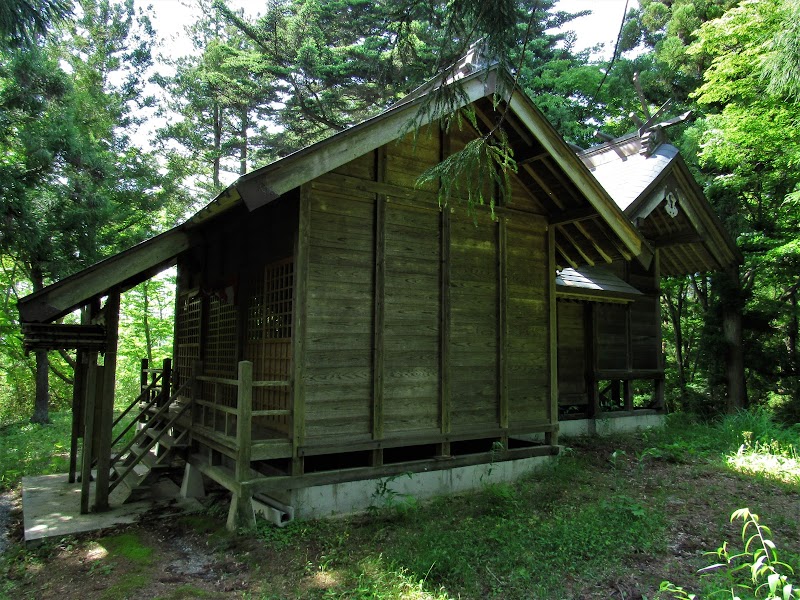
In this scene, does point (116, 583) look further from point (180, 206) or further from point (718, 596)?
point (180, 206)

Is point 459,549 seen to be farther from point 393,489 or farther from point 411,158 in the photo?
point 411,158

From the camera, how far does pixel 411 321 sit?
23.1 ft

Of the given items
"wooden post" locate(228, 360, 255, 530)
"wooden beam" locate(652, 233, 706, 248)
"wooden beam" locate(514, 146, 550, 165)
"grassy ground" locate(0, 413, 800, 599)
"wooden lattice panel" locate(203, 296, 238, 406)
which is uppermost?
"wooden beam" locate(514, 146, 550, 165)

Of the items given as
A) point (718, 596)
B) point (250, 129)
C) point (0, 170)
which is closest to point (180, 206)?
point (250, 129)

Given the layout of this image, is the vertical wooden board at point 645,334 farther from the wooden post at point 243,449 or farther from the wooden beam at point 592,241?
the wooden post at point 243,449

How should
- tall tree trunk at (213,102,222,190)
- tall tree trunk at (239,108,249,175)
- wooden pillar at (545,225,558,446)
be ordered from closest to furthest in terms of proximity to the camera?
wooden pillar at (545,225,558,446) < tall tree trunk at (213,102,222,190) < tall tree trunk at (239,108,249,175)

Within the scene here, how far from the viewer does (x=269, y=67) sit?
808 inches

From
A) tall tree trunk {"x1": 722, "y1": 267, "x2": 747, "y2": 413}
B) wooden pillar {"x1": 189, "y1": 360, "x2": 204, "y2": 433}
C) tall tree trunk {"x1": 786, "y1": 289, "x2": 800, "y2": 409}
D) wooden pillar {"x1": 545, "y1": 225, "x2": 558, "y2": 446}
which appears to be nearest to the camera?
wooden pillar {"x1": 189, "y1": 360, "x2": 204, "y2": 433}

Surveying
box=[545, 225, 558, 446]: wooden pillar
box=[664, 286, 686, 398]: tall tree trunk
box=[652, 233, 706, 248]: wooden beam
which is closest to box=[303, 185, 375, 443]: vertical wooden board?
box=[545, 225, 558, 446]: wooden pillar

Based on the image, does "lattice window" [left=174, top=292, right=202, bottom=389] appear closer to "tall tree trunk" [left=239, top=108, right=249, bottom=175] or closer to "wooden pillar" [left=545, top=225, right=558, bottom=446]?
"wooden pillar" [left=545, top=225, right=558, bottom=446]

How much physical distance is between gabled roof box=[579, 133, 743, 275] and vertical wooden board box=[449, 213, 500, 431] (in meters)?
4.21

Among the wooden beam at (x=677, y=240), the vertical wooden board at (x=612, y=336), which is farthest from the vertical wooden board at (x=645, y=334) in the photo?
the wooden beam at (x=677, y=240)

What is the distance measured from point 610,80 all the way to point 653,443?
568 inches

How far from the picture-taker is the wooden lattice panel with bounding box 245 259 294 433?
662cm
